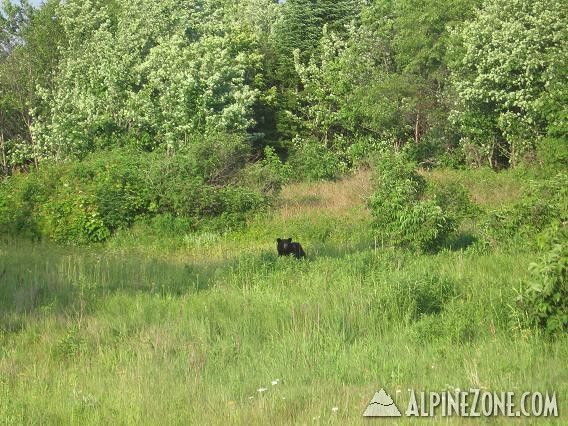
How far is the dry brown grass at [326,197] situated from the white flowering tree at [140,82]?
5.29 metres

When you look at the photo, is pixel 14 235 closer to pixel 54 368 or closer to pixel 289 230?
pixel 289 230

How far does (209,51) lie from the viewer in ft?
106

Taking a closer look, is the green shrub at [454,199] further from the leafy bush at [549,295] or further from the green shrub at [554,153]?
the leafy bush at [549,295]

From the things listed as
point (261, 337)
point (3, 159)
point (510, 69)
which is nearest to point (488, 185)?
point (510, 69)

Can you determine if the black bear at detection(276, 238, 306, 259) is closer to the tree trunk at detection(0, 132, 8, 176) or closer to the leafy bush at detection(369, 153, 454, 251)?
the leafy bush at detection(369, 153, 454, 251)

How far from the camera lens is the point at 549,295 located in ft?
Answer: 27.6

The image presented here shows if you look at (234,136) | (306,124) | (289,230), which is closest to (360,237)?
(289,230)

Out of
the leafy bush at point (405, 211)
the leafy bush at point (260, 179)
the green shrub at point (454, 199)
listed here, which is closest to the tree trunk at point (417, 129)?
the leafy bush at point (260, 179)

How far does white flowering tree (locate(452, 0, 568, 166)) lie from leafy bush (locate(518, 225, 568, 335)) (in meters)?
17.3

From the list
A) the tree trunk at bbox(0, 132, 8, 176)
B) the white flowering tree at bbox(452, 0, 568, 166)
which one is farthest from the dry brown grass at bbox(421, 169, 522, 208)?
the tree trunk at bbox(0, 132, 8, 176)

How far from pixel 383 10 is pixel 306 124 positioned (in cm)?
705

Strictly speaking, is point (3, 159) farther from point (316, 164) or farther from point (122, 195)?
point (122, 195)

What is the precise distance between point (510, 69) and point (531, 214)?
14.7 meters

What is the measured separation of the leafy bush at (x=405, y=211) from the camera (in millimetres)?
14531
